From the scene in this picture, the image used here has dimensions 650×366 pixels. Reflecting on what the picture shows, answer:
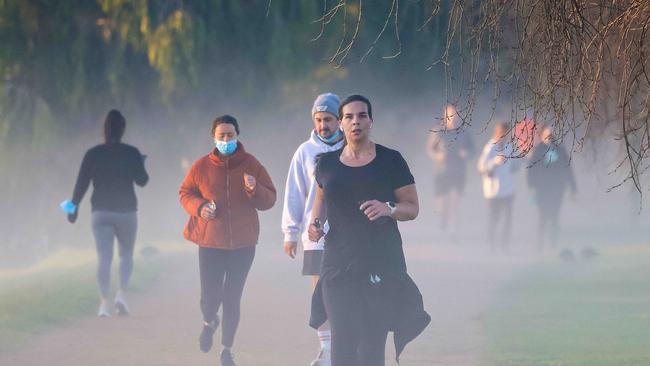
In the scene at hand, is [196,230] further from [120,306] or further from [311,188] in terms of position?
[120,306]

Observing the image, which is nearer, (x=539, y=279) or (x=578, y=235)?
(x=539, y=279)

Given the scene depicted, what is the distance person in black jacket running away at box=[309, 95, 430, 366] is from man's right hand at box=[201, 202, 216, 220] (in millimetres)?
2566

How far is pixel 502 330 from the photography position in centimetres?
1300

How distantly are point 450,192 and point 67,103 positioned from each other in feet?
18.5

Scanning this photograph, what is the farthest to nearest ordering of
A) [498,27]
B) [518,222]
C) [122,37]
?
[518,222] → [122,37] → [498,27]

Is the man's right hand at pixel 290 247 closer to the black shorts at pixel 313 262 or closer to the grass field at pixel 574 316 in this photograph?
the black shorts at pixel 313 262

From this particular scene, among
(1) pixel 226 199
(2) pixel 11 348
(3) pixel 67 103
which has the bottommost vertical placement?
(2) pixel 11 348

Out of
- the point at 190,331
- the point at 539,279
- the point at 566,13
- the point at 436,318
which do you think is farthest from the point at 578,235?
the point at 566,13

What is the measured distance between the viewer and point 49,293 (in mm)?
15789

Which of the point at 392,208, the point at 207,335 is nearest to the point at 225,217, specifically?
the point at 207,335

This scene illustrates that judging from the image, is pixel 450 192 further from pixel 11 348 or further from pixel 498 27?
pixel 498 27

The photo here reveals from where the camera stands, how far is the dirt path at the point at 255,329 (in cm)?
1146

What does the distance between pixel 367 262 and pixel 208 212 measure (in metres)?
2.83

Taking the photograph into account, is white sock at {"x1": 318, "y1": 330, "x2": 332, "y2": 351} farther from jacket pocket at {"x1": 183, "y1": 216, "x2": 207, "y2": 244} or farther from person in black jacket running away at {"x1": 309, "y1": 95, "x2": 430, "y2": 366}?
→ person in black jacket running away at {"x1": 309, "y1": 95, "x2": 430, "y2": 366}
